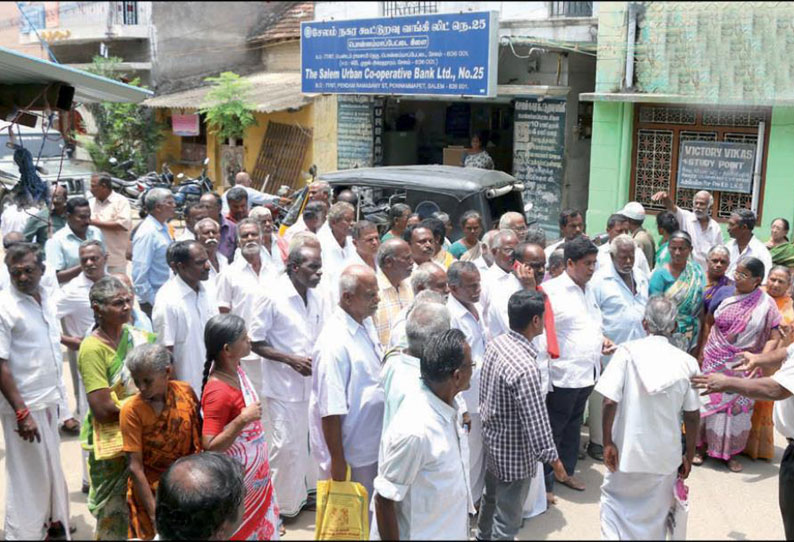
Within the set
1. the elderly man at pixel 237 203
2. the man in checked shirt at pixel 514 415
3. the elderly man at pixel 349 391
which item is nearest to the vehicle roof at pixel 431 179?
the elderly man at pixel 237 203

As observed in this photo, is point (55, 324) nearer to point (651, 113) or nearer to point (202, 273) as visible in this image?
point (202, 273)

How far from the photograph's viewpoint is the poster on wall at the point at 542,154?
13.3 meters

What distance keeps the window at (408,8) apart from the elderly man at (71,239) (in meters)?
11.0

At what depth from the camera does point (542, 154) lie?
13.5 metres

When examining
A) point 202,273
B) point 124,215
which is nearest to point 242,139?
point 124,215

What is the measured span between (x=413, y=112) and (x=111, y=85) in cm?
1240

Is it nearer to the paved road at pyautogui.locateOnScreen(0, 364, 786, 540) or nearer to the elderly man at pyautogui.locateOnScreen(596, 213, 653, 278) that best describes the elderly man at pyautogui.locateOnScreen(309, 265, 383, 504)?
the paved road at pyautogui.locateOnScreen(0, 364, 786, 540)

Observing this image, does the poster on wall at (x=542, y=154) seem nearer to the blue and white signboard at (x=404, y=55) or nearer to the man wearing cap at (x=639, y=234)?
the blue and white signboard at (x=404, y=55)

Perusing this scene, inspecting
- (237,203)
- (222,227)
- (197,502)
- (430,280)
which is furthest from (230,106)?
(197,502)

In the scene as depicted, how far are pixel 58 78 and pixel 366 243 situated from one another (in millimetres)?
2418

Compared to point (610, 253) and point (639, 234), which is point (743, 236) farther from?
point (610, 253)

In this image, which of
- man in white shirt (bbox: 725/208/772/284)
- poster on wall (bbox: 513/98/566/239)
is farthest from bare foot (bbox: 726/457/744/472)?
poster on wall (bbox: 513/98/566/239)

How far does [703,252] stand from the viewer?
781cm

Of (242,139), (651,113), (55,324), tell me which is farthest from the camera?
(242,139)
